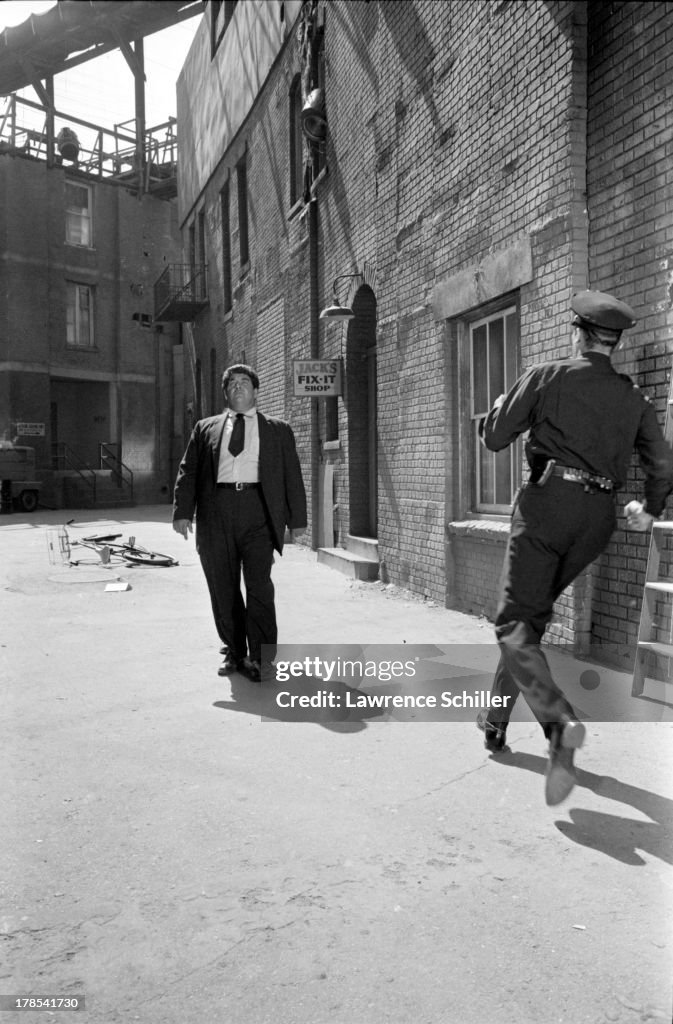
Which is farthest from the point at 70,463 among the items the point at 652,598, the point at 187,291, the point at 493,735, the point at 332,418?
the point at 493,735

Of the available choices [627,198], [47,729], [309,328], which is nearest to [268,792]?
[47,729]

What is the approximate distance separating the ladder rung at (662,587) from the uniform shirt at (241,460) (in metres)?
2.41

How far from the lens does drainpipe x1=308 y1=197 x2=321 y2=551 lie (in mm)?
12461

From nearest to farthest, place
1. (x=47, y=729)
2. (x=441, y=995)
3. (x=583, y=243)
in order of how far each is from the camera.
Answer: (x=441, y=995), (x=47, y=729), (x=583, y=243)

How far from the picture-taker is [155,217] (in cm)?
3084

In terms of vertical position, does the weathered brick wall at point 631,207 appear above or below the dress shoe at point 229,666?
above

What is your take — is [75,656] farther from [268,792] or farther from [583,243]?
[583,243]

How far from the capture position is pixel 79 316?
29.6m

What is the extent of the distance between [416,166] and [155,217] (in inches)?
946

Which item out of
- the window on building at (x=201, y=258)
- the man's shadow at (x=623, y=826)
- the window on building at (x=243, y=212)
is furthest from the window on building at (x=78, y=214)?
the man's shadow at (x=623, y=826)

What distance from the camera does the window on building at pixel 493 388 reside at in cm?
734

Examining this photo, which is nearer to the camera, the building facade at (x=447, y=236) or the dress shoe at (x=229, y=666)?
the building facade at (x=447, y=236)

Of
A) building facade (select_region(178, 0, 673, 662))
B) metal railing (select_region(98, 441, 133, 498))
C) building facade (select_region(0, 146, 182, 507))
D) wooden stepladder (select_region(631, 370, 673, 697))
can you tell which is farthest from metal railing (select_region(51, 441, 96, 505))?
wooden stepladder (select_region(631, 370, 673, 697))

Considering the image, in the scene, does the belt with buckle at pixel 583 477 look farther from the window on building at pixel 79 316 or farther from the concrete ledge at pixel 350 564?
the window on building at pixel 79 316
